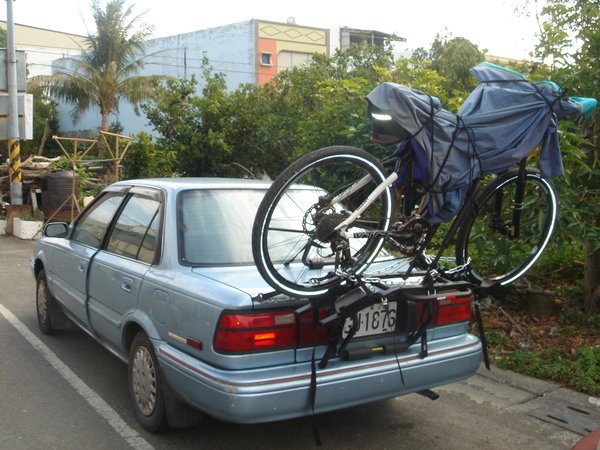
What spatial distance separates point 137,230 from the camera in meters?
4.62

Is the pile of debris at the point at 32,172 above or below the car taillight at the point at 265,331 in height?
above

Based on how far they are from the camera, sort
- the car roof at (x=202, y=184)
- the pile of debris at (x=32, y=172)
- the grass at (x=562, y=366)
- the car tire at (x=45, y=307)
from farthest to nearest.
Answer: the pile of debris at (x=32, y=172), the car tire at (x=45, y=307), the grass at (x=562, y=366), the car roof at (x=202, y=184)

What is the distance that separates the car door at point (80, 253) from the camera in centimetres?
515

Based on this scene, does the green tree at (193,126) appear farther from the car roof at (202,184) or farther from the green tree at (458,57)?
the green tree at (458,57)

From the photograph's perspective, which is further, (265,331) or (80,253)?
(80,253)

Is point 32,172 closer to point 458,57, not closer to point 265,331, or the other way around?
point 458,57

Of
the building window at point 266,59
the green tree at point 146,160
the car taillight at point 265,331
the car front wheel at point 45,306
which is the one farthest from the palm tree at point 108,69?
the car taillight at point 265,331

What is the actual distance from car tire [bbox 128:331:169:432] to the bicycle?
3.28ft

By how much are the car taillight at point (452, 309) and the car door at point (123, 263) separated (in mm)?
1835

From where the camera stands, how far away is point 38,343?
6.10 meters

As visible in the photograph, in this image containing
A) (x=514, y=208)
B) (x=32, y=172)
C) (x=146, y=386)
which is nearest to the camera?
(x=146, y=386)

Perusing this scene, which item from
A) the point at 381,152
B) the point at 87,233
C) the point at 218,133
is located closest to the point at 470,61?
the point at 218,133

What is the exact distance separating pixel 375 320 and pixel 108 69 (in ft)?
98.6

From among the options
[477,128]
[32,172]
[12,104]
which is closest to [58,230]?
[477,128]
